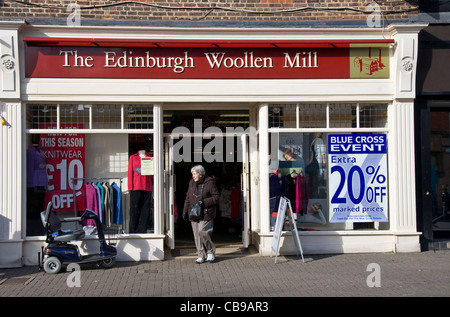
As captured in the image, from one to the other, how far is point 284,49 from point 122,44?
3.01 metres

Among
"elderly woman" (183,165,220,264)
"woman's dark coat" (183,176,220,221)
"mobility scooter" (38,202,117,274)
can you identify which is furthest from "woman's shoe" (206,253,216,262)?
"mobility scooter" (38,202,117,274)

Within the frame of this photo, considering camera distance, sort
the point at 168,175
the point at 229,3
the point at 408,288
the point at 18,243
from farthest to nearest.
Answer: the point at 168,175, the point at 229,3, the point at 18,243, the point at 408,288

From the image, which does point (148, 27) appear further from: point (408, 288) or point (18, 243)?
point (408, 288)

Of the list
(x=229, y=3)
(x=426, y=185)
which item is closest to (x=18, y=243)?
(x=229, y=3)

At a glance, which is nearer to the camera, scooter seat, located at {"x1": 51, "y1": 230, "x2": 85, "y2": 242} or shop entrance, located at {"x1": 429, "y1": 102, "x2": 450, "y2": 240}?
scooter seat, located at {"x1": 51, "y1": 230, "x2": 85, "y2": 242}

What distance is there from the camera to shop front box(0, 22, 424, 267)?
10.5m

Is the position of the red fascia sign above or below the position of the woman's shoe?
above

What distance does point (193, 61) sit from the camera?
10.9 m

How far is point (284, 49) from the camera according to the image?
11.0 m

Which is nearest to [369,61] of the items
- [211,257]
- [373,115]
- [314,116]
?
[373,115]

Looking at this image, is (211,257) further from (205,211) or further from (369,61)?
(369,61)

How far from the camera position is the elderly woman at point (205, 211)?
1035 cm

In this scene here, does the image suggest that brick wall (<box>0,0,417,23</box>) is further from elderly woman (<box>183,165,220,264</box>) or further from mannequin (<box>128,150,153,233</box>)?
elderly woman (<box>183,165,220,264</box>)

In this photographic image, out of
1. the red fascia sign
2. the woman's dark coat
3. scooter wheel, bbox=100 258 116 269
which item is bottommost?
scooter wheel, bbox=100 258 116 269
